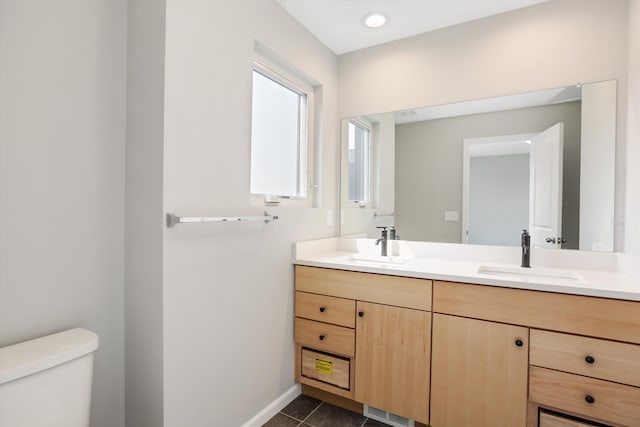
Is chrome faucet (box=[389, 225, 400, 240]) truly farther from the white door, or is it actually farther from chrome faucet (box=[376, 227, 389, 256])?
the white door

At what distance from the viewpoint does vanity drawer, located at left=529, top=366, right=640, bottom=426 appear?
1.20 meters

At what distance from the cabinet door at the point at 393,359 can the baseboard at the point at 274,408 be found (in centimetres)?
44

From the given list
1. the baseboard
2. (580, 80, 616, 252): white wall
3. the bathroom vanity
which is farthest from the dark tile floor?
(580, 80, 616, 252): white wall

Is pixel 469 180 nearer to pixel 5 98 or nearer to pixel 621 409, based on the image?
pixel 621 409

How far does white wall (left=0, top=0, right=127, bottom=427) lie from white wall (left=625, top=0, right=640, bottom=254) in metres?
2.33

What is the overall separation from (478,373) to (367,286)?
2.06 ft

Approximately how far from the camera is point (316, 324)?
6.22 ft

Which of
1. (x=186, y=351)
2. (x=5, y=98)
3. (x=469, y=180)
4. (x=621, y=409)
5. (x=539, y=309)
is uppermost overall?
(x=5, y=98)

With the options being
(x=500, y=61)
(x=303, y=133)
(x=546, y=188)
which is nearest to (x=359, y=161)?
(x=303, y=133)

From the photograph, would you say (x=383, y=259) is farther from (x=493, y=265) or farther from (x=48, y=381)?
(x=48, y=381)

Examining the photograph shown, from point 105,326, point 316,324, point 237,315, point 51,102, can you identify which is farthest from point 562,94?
point 105,326

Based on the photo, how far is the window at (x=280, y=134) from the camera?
1899 mm

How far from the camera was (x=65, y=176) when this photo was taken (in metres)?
1.23

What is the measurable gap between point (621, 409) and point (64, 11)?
257 centimetres
